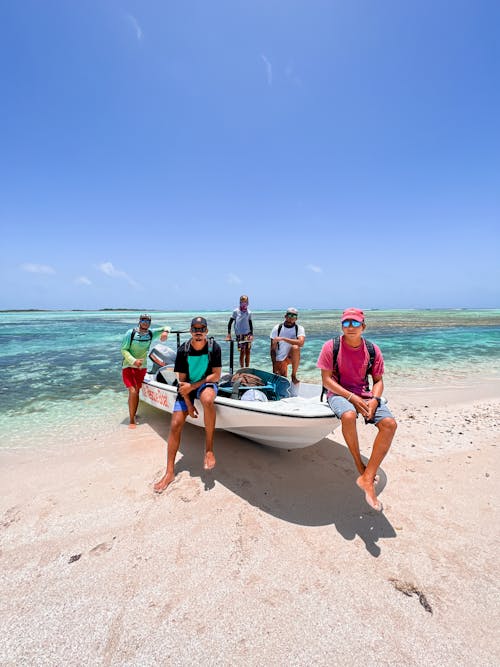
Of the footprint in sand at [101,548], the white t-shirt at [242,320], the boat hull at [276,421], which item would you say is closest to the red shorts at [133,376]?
the boat hull at [276,421]

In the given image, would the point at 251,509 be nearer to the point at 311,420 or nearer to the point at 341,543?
the point at 341,543

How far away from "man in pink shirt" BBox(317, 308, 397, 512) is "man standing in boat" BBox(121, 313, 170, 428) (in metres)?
3.80

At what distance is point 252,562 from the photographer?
8.49ft

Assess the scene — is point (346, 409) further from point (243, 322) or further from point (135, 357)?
point (243, 322)

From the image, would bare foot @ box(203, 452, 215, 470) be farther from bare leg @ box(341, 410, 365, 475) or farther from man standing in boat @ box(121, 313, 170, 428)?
man standing in boat @ box(121, 313, 170, 428)

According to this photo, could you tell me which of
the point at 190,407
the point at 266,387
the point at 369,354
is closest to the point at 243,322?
the point at 266,387

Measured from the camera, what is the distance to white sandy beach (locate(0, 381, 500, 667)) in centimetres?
197

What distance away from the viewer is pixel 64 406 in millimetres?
7113

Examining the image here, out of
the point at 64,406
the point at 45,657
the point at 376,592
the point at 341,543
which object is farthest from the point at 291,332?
the point at 64,406

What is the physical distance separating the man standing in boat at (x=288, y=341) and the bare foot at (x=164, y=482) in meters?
3.26

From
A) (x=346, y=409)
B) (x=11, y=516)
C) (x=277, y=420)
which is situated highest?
(x=346, y=409)

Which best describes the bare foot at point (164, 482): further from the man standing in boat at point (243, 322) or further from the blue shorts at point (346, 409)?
the man standing in boat at point (243, 322)

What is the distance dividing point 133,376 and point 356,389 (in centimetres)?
451

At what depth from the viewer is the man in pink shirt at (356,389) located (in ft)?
10.1
